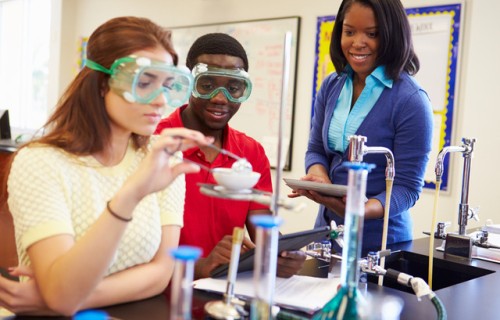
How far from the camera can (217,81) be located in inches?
72.1

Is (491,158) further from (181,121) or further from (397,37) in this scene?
(181,121)

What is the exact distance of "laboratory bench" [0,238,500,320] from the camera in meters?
1.23

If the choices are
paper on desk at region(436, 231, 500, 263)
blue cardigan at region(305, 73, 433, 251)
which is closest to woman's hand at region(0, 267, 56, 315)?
blue cardigan at region(305, 73, 433, 251)

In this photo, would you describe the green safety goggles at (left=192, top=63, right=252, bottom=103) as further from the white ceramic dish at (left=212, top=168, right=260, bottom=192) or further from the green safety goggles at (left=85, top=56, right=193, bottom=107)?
the white ceramic dish at (left=212, top=168, right=260, bottom=192)

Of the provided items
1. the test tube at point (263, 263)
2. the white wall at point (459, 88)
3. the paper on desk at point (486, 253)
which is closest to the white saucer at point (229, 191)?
the test tube at point (263, 263)

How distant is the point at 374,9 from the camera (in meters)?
1.95

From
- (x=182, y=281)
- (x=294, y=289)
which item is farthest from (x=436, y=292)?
(x=182, y=281)

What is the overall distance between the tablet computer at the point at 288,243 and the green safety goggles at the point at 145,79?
428 millimetres

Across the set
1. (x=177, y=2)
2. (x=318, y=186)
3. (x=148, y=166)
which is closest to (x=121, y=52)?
(x=148, y=166)

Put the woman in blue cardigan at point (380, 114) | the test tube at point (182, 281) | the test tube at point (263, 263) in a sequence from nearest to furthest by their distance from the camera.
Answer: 1. the test tube at point (182, 281)
2. the test tube at point (263, 263)
3. the woman in blue cardigan at point (380, 114)

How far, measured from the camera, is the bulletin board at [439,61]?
3361 millimetres

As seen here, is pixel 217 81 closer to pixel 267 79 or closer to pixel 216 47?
pixel 216 47

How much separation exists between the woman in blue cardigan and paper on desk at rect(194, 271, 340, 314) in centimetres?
43

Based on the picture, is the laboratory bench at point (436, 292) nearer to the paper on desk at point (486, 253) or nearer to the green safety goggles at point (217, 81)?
the paper on desk at point (486, 253)
